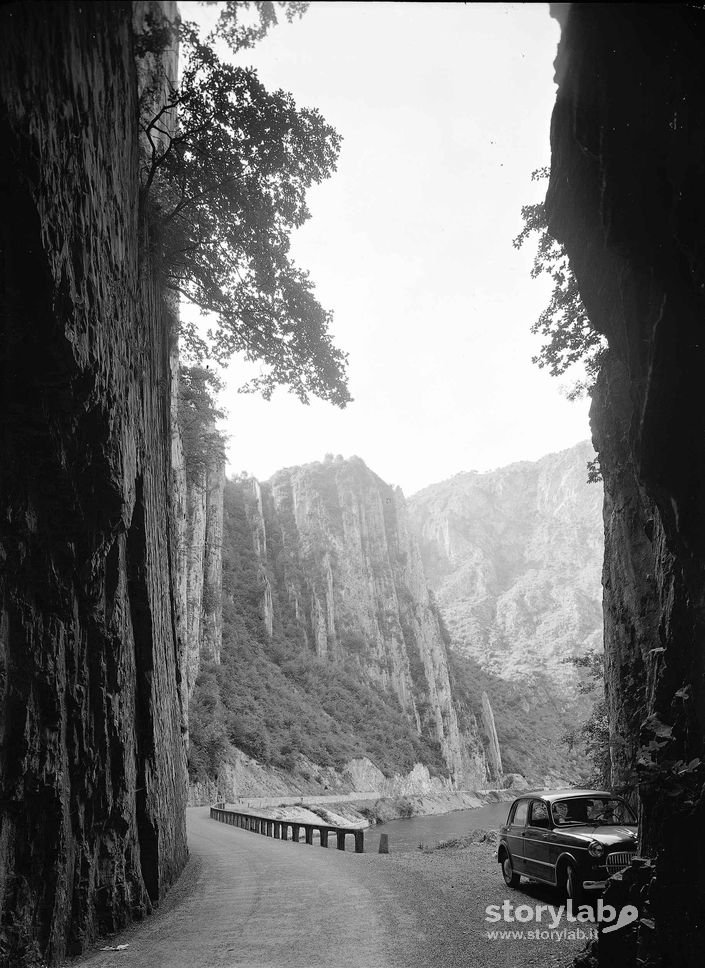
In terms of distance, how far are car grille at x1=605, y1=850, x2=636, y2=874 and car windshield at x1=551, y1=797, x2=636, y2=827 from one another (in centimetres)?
86

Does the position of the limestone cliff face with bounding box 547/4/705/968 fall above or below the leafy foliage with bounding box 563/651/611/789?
above

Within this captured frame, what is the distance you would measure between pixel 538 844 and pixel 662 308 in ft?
24.0

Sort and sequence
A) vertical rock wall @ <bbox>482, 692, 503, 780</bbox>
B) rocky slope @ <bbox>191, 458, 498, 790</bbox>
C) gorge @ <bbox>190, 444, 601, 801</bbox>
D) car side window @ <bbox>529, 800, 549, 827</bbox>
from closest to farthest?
car side window @ <bbox>529, 800, 549, 827</bbox>
gorge @ <bbox>190, 444, 601, 801</bbox>
rocky slope @ <bbox>191, 458, 498, 790</bbox>
vertical rock wall @ <bbox>482, 692, 503, 780</bbox>

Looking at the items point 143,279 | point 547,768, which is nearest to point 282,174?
point 143,279

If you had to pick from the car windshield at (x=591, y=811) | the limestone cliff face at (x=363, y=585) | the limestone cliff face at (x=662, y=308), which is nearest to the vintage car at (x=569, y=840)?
the car windshield at (x=591, y=811)

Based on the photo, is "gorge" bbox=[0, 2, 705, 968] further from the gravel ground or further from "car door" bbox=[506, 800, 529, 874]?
"car door" bbox=[506, 800, 529, 874]

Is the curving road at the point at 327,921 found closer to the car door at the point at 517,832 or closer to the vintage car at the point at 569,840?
the car door at the point at 517,832

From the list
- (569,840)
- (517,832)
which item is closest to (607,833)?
(569,840)

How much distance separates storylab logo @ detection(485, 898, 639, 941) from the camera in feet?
22.1

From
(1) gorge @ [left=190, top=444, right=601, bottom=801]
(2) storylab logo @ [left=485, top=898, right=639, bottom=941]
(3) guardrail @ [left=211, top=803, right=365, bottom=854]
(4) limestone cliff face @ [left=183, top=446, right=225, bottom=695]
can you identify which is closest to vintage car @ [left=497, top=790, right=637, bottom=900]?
(2) storylab logo @ [left=485, top=898, right=639, bottom=941]

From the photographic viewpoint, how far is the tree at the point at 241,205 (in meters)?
9.48

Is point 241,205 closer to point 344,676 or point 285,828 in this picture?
point 285,828

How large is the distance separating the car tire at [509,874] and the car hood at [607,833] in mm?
1808

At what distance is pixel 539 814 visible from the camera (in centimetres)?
879
